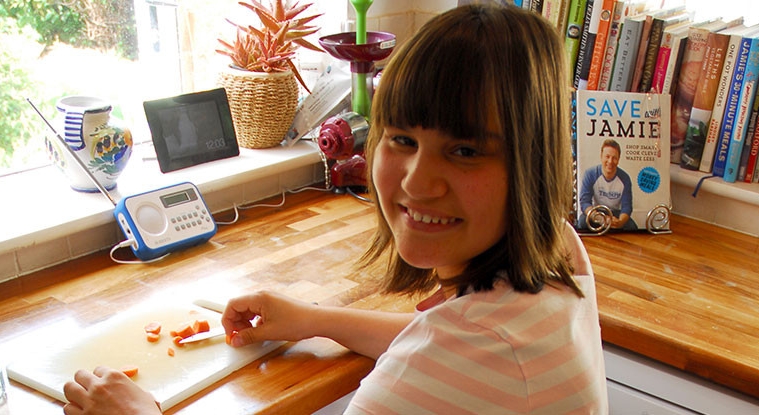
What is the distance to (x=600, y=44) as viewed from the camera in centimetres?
182

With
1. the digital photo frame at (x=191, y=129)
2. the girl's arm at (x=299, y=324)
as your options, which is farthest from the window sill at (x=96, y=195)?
the girl's arm at (x=299, y=324)

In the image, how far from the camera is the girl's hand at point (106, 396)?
40.2 inches

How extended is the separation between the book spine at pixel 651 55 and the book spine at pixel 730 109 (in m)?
0.17

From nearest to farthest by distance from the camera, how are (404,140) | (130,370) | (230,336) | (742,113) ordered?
(404,140), (130,370), (230,336), (742,113)

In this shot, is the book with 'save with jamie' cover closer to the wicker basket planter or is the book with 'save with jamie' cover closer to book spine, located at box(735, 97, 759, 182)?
book spine, located at box(735, 97, 759, 182)

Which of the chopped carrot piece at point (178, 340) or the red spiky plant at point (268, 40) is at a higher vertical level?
the red spiky plant at point (268, 40)

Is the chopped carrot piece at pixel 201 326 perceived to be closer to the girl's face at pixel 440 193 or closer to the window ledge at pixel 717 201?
the girl's face at pixel 440 193

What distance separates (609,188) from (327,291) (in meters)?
0.67

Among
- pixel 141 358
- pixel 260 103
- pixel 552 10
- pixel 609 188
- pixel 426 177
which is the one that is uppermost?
pixel 552 10

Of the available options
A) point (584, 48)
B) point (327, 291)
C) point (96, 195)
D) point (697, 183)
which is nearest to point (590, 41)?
point (584, 48)

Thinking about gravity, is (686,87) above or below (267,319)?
above

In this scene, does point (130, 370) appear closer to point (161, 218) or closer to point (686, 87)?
point (161, 218)

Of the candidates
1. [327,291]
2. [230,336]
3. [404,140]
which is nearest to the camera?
[404,140]

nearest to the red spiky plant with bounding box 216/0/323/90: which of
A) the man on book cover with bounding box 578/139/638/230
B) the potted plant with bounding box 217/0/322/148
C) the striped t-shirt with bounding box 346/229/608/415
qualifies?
the potted plant with bounding box 217/0/322/148
